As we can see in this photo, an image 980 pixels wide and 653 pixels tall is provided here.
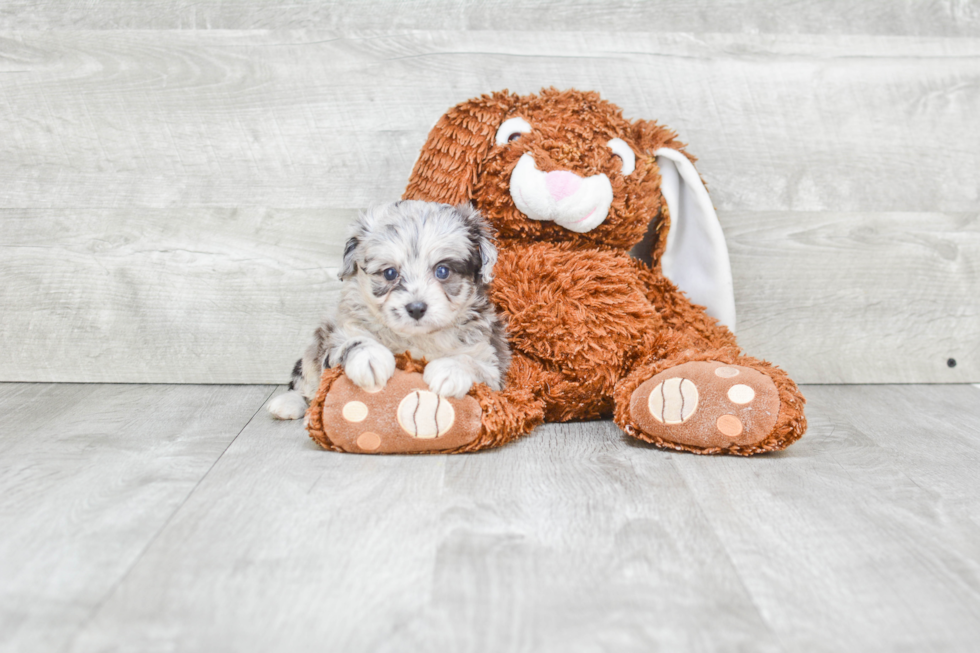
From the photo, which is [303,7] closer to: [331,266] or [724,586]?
[331,266]

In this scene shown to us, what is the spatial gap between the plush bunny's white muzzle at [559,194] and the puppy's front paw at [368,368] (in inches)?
21.7

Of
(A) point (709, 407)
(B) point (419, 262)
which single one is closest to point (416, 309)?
(B) point (419, 262)

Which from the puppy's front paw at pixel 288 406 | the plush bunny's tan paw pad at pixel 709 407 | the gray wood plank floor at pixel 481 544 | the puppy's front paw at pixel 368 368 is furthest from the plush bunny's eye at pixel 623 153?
the puppy's front paw at pixel 288 406

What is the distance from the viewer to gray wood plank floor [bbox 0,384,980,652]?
3.59 ft

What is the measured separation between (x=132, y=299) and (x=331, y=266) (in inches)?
25.2

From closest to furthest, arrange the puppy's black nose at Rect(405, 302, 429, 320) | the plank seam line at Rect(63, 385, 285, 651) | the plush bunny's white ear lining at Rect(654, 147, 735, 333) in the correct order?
1. the plank seam line at Rect(63, 385, 285, 651)
2. the puppy's black nose at Rect(405, 302, 429, 320)
3. the plush bunny's white ear lining at Rect(654, 147, 735, 333)

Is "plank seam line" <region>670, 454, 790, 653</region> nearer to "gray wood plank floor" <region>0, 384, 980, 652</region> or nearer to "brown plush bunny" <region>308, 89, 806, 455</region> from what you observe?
"gray wood plank floor" <region>0, 384, 980, 652</region>

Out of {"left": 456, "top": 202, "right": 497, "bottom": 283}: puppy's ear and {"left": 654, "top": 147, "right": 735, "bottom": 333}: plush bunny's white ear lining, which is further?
{"left": 654, "top": 147, "right": 735, "bottom": 333}: plush bunny's white ear lining

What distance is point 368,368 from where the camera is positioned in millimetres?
1730

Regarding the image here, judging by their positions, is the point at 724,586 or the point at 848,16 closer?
the point at 724,586

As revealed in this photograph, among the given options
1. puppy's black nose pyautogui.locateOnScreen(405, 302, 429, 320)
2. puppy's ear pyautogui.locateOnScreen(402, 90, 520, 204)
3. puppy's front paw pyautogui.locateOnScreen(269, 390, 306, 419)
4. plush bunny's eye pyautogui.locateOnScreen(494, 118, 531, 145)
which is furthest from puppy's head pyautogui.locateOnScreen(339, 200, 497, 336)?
puppy's front paw pyautogui.locateOnScreen(269, 390, 306, 419)

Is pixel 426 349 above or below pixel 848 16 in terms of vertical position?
below

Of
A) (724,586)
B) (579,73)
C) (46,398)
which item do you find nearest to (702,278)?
(579,73)

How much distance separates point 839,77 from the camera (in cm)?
248
